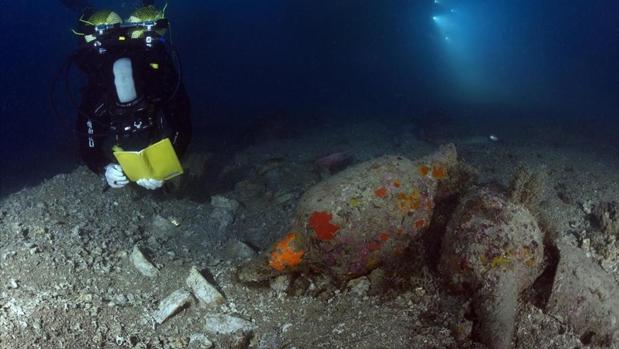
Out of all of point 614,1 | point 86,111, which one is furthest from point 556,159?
point 614,1

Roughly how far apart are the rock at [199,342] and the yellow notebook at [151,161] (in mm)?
2387

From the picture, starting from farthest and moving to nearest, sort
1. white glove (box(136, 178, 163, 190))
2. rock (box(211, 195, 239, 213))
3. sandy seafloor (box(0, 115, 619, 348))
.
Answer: rock (box(211, 195, 239, 213))
white glove (box(136, 178, 163, 190))
sandy seafloor (box(0, 115, 619, 348))

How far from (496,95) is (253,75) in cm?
2191

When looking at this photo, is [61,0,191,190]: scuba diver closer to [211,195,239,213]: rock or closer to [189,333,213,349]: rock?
[211,195,239,213]: rock

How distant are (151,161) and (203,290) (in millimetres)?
1927

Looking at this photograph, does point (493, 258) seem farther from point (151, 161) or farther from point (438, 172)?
point (151, 161)

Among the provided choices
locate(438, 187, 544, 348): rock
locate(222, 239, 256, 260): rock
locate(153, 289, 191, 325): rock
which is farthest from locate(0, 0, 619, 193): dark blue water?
locate(438, 187, 544, 348): rock

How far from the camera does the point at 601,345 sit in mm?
3543

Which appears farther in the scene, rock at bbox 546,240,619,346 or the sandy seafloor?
rock at bbox 546,240,619,346

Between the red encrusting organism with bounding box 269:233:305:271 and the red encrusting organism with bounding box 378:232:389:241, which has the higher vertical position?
the red encrusting organism with bounding box 378:232:389:241

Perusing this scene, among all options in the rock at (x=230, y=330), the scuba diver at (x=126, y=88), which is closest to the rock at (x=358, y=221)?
the rock at (x=230, y=330)

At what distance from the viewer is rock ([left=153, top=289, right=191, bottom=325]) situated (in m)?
3.84

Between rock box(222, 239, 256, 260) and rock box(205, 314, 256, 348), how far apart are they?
3.91ft

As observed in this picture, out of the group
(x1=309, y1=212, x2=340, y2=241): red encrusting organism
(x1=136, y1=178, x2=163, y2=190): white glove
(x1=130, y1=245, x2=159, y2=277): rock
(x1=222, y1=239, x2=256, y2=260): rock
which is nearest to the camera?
(x1=309, y1=212, x2=340, y2=241): red encrusting organism
